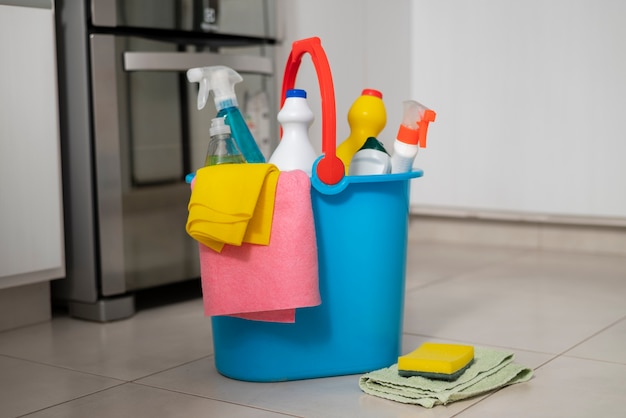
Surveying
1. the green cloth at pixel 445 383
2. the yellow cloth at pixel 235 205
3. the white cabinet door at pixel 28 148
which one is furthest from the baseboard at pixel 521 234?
the yellow cloth at pixel 235 205

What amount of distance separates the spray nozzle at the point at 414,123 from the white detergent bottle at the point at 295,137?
14cm

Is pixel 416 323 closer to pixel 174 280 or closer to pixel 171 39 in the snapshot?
pixel 174 280

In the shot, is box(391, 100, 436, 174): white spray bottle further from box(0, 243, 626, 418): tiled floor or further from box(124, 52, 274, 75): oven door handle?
box(124, 52, 274, 75): oven door handle

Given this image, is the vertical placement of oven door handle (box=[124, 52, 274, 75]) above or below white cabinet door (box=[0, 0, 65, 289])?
above

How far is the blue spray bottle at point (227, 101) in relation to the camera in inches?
52.4

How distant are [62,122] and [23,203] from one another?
0.20 metres

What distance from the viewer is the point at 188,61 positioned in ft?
5.90

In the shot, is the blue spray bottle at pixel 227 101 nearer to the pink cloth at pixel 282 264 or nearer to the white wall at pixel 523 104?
the pink cloth at pixel 282 264

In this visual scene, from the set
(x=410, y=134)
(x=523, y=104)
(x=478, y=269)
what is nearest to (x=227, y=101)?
(x=410, y=134)

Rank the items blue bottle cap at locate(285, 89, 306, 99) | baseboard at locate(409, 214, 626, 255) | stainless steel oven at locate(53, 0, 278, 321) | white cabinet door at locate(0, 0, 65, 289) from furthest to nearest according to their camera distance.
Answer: baseboard at locate(409, 214, 626, 255) < stainless steel oven at locate(53, 0, 278, 321) < white cabinet door at locate(0, 0, 65, 289) < blue bottle cap at locate(285, 89, 306, 99)

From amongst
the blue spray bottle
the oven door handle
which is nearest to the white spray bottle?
the blue spray bottle

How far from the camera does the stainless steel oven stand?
66.2 inches

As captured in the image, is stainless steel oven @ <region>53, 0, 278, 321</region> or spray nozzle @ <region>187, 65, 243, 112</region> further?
stainless steel oven @ <region>53, 0, 278, 321</region>

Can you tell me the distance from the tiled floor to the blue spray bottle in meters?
0.36
